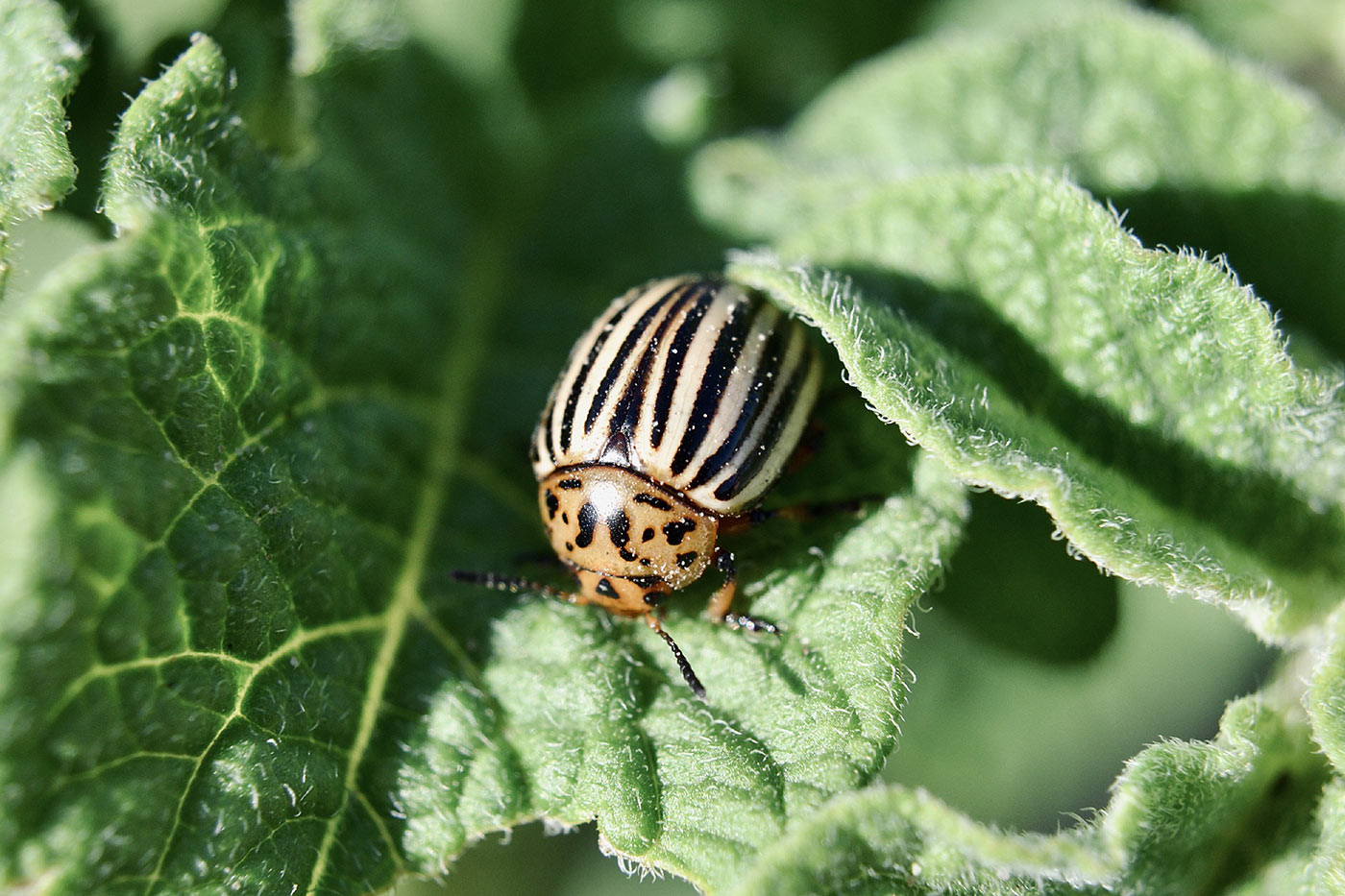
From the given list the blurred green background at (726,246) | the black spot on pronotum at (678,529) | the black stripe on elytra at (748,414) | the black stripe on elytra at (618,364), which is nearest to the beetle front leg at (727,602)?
the black spot on pronotum at (678,529)

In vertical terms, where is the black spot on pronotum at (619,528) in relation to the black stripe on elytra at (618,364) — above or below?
below

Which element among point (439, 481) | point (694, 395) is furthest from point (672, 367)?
point (439, 481)

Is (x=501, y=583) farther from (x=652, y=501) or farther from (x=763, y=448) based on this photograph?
(x=763, y=448)

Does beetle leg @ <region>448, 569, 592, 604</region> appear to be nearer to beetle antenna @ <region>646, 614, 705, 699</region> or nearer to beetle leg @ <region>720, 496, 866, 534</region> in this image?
beetle antenna @ <region>646, 614, 705, 699</region>

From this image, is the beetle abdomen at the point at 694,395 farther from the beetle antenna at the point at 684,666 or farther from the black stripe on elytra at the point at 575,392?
the beetle antenna at the point at 684,666

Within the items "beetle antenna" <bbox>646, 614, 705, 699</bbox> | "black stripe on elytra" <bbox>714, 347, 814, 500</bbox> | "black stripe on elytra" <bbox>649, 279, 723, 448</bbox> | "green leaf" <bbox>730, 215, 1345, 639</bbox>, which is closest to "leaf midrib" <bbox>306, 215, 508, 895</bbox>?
"beetle antenna" <bbox>646, 614, 705, 699</bbox>

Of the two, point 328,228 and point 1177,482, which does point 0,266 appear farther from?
point 1177,482
